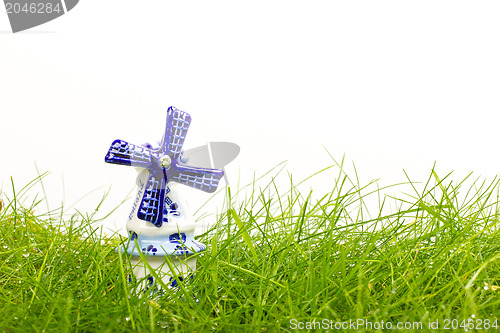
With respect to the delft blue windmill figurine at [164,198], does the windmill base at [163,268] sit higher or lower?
lower

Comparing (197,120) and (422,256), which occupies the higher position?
(197,120)

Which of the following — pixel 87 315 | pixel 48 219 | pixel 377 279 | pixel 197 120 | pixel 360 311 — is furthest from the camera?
pixel 48 219

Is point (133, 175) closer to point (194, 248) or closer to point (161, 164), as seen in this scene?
point (161, 164)

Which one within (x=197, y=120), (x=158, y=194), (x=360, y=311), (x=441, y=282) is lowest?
(x=441, y=282)

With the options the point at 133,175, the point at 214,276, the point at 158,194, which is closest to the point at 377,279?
the point at 214,276

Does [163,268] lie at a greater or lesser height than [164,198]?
lesser

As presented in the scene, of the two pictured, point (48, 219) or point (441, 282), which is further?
point (48, 219)

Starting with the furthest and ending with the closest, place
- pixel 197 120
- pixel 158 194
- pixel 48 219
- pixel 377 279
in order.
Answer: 1. pixel 48 219
2. pixel 197 120
3. pixel 158 194
4. pixel 377 279

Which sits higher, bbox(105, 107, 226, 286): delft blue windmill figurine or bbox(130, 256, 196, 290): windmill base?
bbox(105, 107, 226, 286): delft blue windmill figurine
